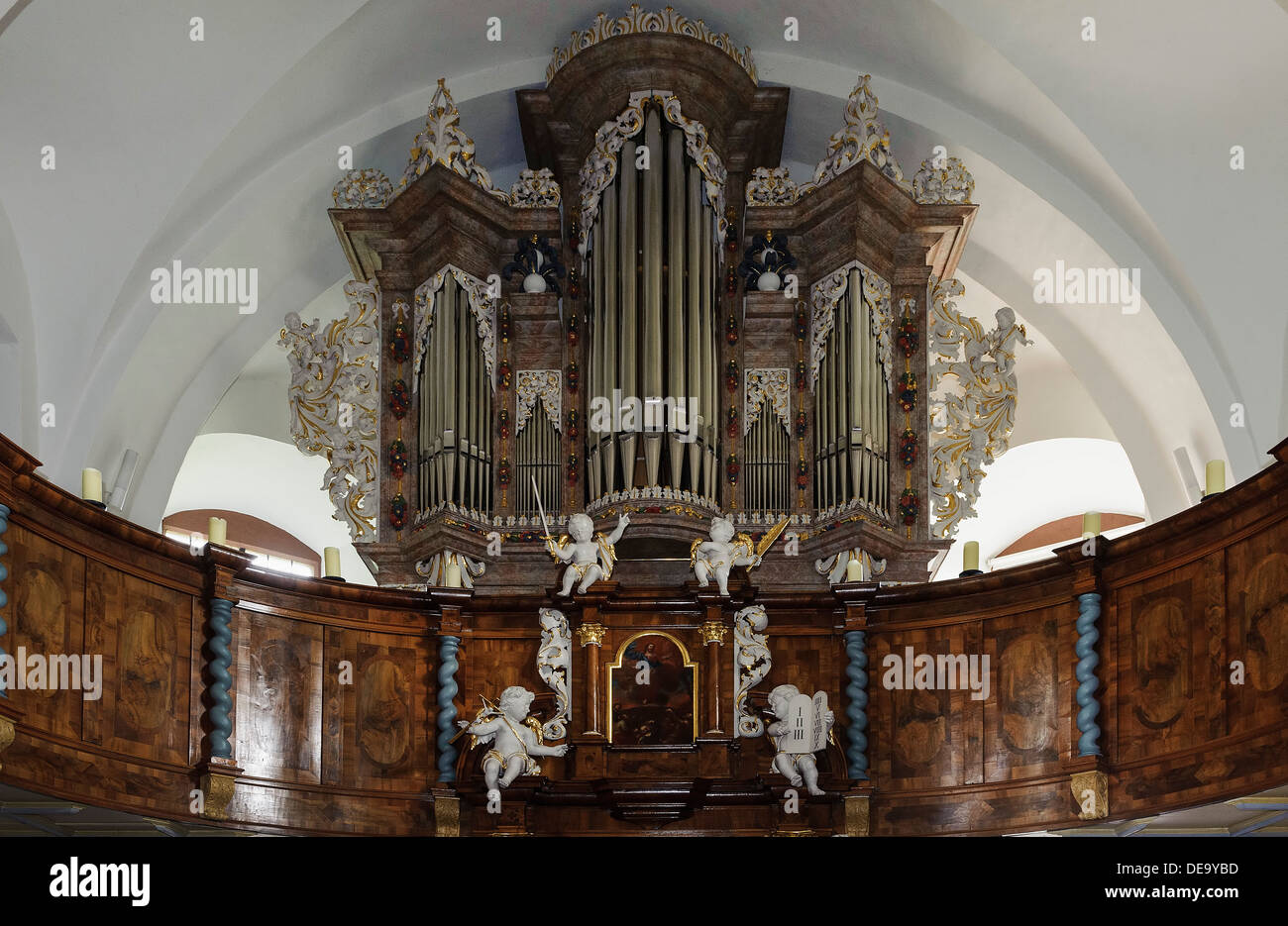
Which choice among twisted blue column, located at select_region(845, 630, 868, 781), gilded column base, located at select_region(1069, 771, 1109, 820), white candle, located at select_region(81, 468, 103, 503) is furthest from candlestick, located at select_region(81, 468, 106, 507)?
gilded column base, located at select_region(1069, 771, 1109, 820)

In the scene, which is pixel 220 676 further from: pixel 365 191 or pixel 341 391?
pixel 365 191

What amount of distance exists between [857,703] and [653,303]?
418 centimetres

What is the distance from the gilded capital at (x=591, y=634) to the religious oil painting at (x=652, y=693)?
21 centimetres

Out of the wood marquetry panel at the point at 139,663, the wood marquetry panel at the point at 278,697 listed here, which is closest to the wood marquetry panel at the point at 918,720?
the wood marquetry panel at the point at 278,697

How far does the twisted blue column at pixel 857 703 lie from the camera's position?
54.4 ft

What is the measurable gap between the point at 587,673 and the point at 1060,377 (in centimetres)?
978

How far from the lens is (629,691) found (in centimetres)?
1691

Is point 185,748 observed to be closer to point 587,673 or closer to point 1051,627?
point 587,673

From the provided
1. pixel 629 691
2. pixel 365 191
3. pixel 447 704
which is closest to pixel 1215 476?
pixel 629 691

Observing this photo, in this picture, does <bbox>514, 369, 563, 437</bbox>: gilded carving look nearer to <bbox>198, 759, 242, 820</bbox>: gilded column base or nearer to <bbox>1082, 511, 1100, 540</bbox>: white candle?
<bbox>198, 759, 242, 820</bbox>: gilded column base

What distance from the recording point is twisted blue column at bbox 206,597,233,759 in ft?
51.5

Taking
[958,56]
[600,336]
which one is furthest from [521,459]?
[958,56]
